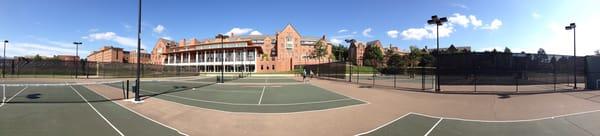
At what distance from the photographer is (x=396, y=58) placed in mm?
97250

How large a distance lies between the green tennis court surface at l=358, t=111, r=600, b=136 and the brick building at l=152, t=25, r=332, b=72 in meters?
84.8

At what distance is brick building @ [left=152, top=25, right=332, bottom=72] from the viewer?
98.8 m

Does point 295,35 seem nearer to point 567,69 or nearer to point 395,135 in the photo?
point 567,69

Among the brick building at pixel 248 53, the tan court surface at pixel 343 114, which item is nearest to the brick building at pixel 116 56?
the brick building at pixel 248 53

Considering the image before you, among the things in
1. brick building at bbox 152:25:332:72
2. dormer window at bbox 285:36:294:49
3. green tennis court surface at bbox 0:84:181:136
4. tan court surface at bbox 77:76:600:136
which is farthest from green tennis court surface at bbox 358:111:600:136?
dormer window at bbox 285:36:294:49

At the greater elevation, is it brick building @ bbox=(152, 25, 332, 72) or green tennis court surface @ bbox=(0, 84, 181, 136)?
brick building @ bbox=(152, 25, 332, 72)

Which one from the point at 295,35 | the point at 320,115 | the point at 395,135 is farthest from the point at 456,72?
the point at 295,35

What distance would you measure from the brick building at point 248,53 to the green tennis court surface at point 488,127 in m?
84.8

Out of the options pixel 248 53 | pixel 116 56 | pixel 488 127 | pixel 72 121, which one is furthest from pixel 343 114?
pixel 116 56

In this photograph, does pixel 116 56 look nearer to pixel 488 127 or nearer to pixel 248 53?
pixel 248 53

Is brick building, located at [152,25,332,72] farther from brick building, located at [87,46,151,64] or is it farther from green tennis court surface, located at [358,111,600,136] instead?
green tennis court surface, located at [358,111,600,136]

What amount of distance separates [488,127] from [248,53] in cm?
9261

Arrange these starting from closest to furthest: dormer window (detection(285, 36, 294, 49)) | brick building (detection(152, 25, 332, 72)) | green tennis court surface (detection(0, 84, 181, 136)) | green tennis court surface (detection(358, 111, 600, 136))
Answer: green tennis court surface (detection(0, 84, 181, 136)) < green tennis court surface (detection(358, 111, 600, 136)) < brick building (detection(152, 25, 332, 72)) < dormer window (detection(285, 36, 294, 49))

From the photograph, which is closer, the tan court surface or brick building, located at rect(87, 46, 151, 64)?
the tan court surface
